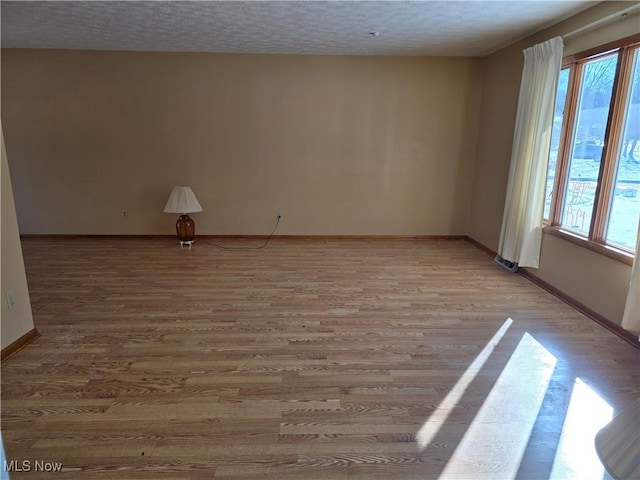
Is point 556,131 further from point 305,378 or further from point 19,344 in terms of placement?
point 19,344

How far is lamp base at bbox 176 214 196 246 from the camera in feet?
16.7

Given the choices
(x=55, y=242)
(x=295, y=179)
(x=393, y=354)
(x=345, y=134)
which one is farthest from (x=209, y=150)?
(x=393, y=354)

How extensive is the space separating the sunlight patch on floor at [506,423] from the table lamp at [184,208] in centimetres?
402

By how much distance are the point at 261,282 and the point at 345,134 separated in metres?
2.59

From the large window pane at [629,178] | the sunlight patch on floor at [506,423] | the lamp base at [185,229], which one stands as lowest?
the sunlight patch on floor at [506,423]

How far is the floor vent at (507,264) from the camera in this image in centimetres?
416

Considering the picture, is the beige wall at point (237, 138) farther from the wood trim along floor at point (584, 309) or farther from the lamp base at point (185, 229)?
the wood trim along floor at point (584, 309)

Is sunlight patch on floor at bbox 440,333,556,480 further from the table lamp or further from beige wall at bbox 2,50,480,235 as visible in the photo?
the table lamp

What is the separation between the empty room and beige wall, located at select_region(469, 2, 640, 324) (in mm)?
27

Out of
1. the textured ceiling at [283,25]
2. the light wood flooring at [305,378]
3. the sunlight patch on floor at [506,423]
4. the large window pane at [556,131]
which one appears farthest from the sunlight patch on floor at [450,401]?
the textured ceiling at [283,25]

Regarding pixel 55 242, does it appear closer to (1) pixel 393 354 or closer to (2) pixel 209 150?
(2) pixel 209 150

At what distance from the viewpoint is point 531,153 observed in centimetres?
379

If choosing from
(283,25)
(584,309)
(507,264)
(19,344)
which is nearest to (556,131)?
(507,264)

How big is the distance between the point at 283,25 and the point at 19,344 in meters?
3.48
